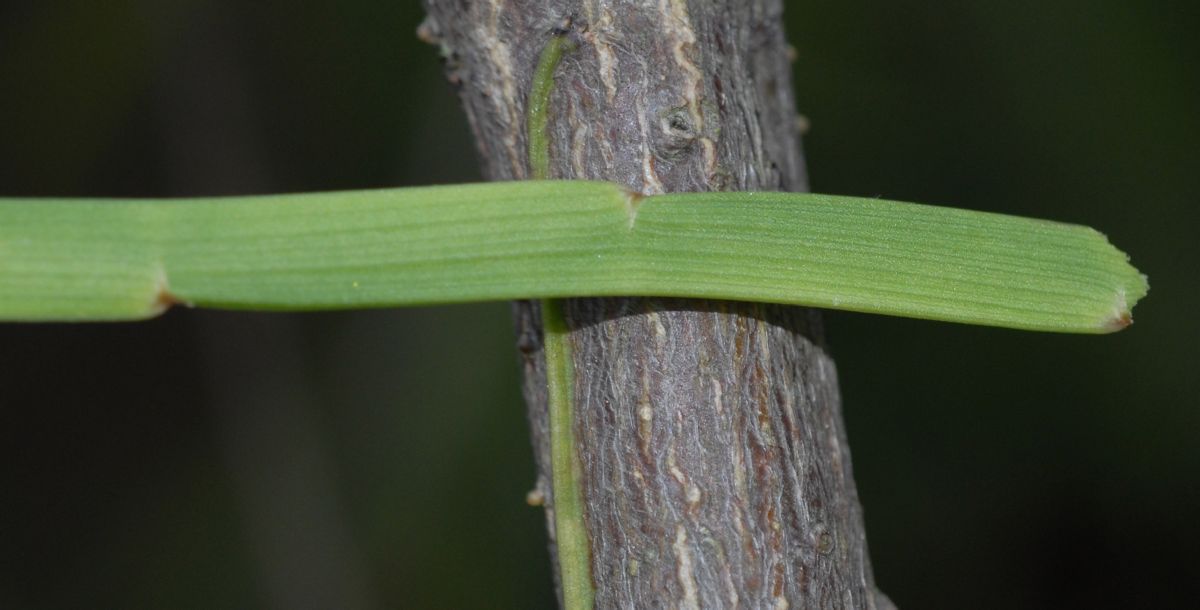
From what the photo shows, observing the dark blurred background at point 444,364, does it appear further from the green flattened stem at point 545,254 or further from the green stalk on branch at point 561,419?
the green flattened stem at point 545,254

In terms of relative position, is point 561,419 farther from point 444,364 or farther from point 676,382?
point 444,364

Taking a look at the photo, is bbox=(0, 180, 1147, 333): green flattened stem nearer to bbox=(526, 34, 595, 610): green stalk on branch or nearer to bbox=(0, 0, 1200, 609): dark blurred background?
bbox=(526, 34, 595, 610): green stalk on branch

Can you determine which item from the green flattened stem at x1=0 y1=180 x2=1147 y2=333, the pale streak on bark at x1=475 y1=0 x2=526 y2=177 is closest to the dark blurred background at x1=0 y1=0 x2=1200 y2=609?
the pale streak on bark at x1=475 y1=0 x2=526 y2=177

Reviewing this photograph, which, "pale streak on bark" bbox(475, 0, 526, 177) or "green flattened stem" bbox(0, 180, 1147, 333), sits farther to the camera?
"pale streak on bark" bbox(475, 0, 526, 177)

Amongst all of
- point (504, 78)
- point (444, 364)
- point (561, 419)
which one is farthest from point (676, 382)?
point (444, 364)

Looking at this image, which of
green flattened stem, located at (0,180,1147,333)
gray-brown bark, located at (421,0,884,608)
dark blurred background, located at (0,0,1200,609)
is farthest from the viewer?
dark blurred background, located at (0,0,1200,609)

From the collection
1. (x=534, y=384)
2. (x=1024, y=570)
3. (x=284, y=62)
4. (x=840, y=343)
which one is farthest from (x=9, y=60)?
(x=1024, y=570)

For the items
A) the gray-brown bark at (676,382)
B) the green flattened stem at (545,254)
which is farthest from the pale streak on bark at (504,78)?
the green flattened stem at (545,254)
